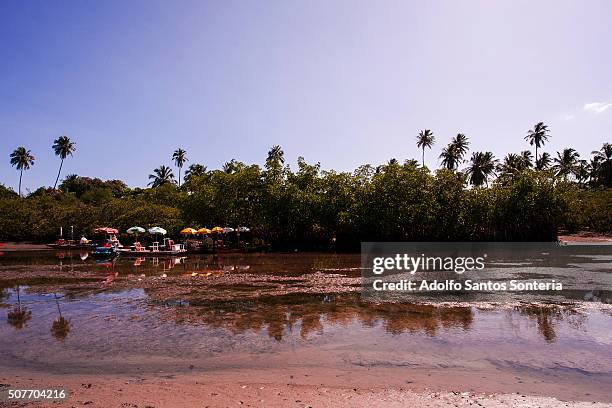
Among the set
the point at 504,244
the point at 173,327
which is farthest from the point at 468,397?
the point at 504,244

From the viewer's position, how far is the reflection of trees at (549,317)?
11.3 metres

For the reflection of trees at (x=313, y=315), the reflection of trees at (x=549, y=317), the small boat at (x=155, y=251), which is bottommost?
the reflection of trees at (x=549, y=317)

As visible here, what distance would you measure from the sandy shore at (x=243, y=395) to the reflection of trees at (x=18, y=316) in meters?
5.48

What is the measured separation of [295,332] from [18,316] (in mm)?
9008

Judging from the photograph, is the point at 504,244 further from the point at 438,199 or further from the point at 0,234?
the point at 0,234

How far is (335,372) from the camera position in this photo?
8.36 metres

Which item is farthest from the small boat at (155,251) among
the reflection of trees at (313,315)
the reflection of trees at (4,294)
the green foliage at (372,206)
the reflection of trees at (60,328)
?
the reflection of trees at (60,328)

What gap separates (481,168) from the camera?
75.4 metres

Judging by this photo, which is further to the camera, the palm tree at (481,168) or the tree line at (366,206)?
the palm tree at (481,168)

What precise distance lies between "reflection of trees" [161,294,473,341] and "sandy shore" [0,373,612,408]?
11.4 ft

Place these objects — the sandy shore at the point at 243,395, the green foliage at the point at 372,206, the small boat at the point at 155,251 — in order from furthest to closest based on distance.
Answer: the green foliage at the point at 372,206
the small boat at the point at 155,251
the sandy shore at the point at 243,395

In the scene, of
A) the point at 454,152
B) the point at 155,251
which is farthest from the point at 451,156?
the point at 155,251

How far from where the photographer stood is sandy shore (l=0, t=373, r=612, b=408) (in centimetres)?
672

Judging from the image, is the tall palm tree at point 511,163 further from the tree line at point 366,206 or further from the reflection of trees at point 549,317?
the reflection of trees at point 549,317
